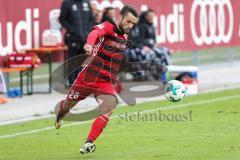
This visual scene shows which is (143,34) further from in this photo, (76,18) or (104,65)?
(104,65)

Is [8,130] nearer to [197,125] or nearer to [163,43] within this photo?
[197,125]

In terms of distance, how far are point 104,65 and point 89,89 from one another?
0.41 meters

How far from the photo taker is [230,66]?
1187 inches

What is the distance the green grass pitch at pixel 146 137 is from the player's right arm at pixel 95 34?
142 centimetres

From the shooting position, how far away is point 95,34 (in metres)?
12.1

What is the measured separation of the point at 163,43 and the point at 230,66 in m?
4.81

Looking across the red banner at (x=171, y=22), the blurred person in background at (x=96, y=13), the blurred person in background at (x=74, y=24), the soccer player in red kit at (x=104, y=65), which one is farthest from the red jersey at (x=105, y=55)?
the blurred person in background at (x=96, y=13)

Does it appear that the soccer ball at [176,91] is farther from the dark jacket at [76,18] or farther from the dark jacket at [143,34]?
the dark jacket at [143,34]

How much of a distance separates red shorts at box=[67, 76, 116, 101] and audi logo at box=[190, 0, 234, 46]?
14830mm

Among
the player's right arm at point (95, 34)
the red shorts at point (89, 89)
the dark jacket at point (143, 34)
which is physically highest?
the player's right arm at point (95, 34)

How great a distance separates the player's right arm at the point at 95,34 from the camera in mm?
11734

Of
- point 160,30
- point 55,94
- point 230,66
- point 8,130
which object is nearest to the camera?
point 8,130

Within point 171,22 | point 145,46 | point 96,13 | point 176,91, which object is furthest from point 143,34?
point 176,91

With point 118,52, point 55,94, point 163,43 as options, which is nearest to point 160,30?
point 163,43
